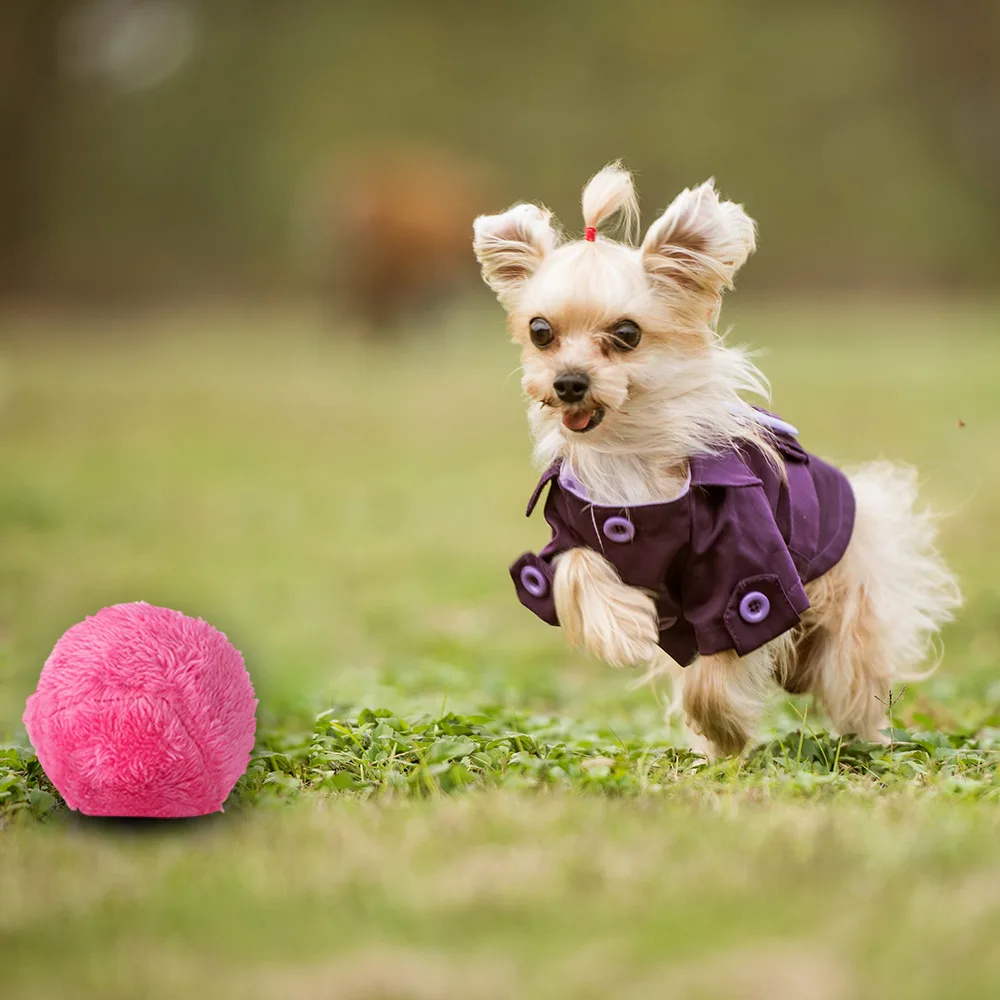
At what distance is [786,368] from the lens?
1512cm

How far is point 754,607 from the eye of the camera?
3.30 meters

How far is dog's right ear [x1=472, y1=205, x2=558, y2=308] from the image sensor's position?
3457 mm

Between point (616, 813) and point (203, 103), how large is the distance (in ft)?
77.5

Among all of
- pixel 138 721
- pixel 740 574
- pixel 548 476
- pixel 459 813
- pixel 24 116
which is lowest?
pixel 459 813

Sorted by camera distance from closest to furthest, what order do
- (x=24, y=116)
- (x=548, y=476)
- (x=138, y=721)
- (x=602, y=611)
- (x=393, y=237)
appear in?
(x=138, y=721) → (x=602, y=611) → (x=548, y=476) → (x=393, y=237) → (x=24, y=116)

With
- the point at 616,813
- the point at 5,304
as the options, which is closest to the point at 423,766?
the point at 616,813

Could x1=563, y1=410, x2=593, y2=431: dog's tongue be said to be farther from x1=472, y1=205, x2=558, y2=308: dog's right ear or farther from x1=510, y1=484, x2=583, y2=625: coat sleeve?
x1=472, y1=205, x2=558, y2=308: dog's right ear

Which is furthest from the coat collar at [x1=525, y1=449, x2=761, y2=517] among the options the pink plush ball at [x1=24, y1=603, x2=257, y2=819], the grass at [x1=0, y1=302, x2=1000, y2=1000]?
the pink plush ball at [x1=24, y1=603, x2=257, y2=819]

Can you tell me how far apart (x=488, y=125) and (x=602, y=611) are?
23351mm

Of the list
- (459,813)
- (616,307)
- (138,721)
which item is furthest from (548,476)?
(138,721)

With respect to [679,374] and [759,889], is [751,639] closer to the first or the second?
[679,374]

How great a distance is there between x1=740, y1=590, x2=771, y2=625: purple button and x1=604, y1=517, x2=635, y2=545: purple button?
325 mm

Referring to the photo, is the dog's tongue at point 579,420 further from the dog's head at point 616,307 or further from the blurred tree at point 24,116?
the blurred tree at point 24,116

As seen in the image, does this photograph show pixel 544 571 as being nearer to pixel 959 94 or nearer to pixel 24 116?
pixel 24 116
